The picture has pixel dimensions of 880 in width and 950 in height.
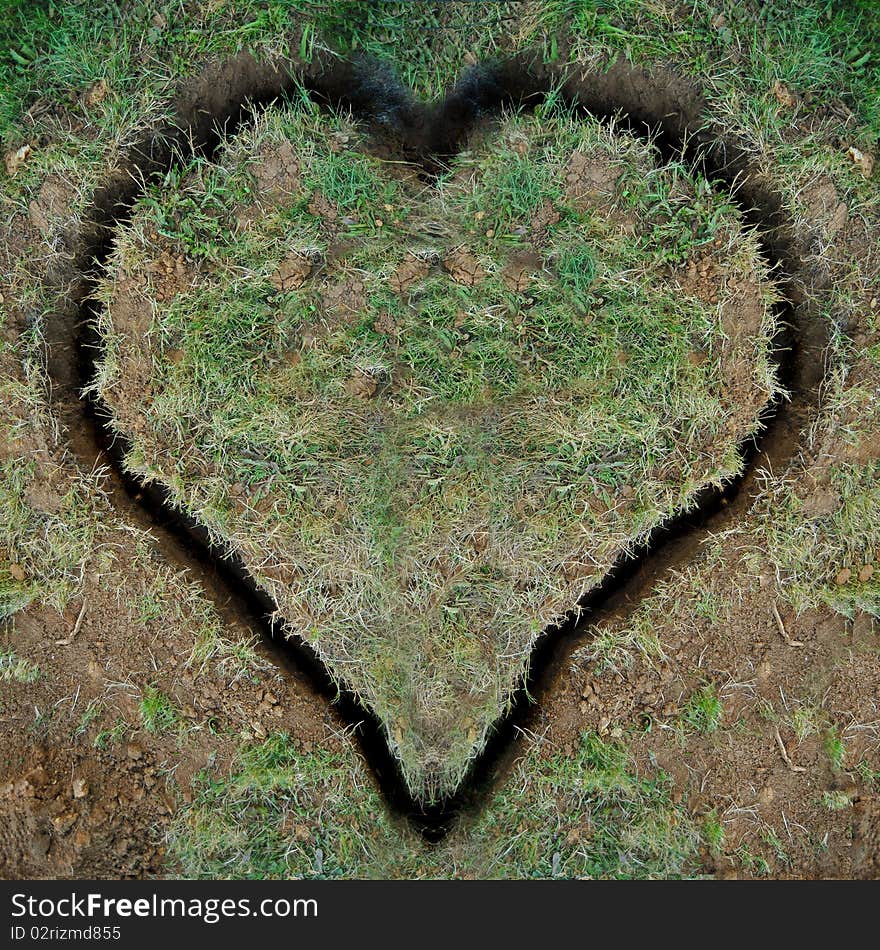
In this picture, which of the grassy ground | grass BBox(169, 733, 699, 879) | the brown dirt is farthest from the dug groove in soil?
the brown dirt

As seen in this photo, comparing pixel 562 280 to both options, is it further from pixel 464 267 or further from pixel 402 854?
pixel 402 854

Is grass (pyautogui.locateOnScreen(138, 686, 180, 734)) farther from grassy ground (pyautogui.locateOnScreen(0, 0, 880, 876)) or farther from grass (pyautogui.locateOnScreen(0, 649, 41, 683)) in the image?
grass (pyautogui.locateOnScreen(0, 649, 41, 683))

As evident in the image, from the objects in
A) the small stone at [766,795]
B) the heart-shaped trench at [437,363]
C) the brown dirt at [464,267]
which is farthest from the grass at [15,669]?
the small stone at [766,795]

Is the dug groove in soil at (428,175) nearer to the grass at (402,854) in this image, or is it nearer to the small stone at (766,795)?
the grass at (402,854)

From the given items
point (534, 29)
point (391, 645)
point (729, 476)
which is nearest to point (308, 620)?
point (391, 645)
